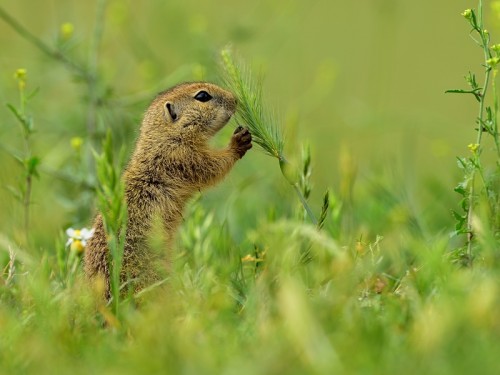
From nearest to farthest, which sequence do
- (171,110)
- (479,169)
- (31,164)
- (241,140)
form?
(479,169), (31,164), (241,140), (171,110)

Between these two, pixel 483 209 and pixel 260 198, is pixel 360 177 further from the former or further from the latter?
pixel 483 209

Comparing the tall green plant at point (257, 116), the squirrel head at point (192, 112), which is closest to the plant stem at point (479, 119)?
the tall green plant at point (257, 116)

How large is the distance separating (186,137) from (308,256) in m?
1.42

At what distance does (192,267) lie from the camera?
14.4 feet

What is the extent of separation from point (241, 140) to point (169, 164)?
38cm

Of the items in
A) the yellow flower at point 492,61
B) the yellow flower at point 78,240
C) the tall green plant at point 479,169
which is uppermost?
the yellow flower at point 492,61

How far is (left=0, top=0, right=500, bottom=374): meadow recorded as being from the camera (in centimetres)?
265

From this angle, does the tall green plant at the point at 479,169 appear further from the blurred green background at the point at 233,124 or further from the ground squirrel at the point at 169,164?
the ground squirrel at the point at 169,164

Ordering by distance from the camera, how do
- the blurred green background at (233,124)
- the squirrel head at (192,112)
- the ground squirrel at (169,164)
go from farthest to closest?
the blurred green background at (233,124) < the squirrel head at (192,112) < the ground squirrel at (169,164)

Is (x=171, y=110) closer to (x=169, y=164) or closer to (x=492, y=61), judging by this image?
(x=169, y=164)

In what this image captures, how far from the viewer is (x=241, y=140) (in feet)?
15.6

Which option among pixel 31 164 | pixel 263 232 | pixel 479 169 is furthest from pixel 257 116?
pixel 31 164

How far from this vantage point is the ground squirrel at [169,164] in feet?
13.7

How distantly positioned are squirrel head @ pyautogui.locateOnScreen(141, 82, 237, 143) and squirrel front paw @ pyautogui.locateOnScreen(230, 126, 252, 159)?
1.02 feet
